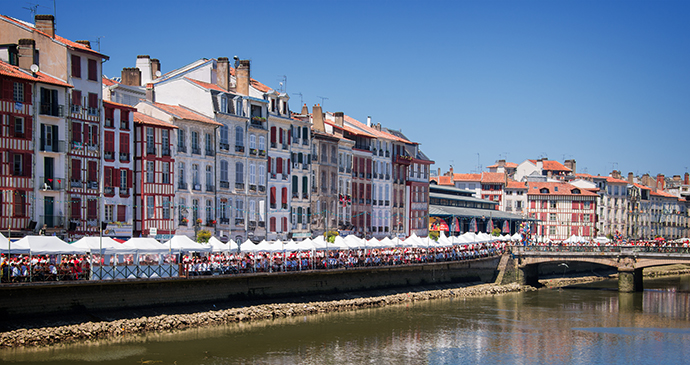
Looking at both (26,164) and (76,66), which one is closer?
(26,164)

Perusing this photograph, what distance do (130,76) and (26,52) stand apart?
15090 millimetres

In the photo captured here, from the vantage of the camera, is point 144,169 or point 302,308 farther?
point 144,169

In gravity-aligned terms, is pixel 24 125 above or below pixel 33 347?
above

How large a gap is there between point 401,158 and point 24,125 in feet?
172

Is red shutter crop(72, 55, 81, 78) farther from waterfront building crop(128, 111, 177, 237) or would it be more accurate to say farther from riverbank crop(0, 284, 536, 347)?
riverbank crop(0, 284, 536, 347)

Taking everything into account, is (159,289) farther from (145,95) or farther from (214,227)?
(145,95)

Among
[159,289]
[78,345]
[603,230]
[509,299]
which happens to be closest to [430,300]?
[509,299]

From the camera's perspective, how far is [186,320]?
4659 centimetres

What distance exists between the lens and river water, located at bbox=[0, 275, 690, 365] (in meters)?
40.6

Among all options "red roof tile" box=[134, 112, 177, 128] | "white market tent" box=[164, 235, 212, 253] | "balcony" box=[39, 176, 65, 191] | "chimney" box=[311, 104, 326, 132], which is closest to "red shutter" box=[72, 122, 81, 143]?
"balcony" box=[39, 176, 65, 191]

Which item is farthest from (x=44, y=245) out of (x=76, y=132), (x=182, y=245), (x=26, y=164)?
(x=76, y=132)

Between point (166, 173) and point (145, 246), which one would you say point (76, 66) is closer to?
point (166, 173)

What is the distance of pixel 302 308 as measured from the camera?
54.3 m

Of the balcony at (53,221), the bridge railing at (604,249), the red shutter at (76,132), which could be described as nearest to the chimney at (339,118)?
the bridge railing at (604,249)
